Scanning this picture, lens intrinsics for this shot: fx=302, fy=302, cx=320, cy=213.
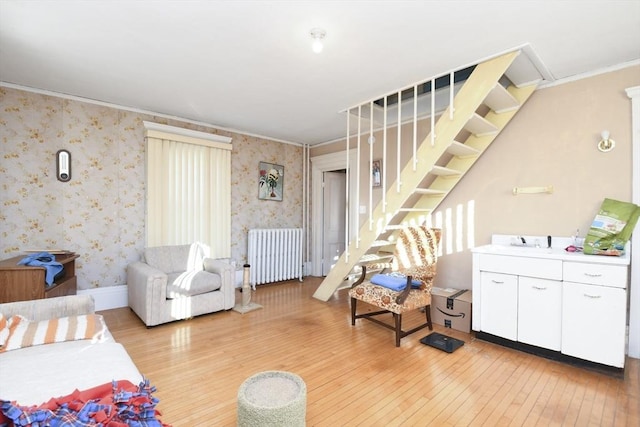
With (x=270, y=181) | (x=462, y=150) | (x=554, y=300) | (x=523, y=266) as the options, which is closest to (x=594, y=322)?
(x=554, y=300)

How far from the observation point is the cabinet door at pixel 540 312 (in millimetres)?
2389

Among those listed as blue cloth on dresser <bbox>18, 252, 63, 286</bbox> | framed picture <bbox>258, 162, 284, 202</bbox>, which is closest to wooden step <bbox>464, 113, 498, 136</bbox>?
framed picture <bbox>258, 162, 284, 202</bbox>

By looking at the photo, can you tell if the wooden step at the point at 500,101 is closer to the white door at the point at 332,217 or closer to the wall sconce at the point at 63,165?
the white door at the point at 332,217

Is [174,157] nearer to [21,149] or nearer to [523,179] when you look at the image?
[21,149]

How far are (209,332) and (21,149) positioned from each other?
274 cm

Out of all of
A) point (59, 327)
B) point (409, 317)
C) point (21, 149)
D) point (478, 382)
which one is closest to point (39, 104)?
point (21, 149)

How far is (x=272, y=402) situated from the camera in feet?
4.74

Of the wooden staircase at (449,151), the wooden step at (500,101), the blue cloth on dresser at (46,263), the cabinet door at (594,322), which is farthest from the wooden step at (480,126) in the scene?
the blue cloth on dresser at (46,263)

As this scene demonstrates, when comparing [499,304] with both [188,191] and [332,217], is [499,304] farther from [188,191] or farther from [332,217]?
[188,191]

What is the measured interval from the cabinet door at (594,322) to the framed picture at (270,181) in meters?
4.04

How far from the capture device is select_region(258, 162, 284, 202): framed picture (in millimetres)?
5043

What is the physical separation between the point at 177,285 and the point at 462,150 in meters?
3.35

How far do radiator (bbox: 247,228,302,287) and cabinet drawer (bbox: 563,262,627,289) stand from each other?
146 inches

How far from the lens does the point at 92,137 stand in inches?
139
